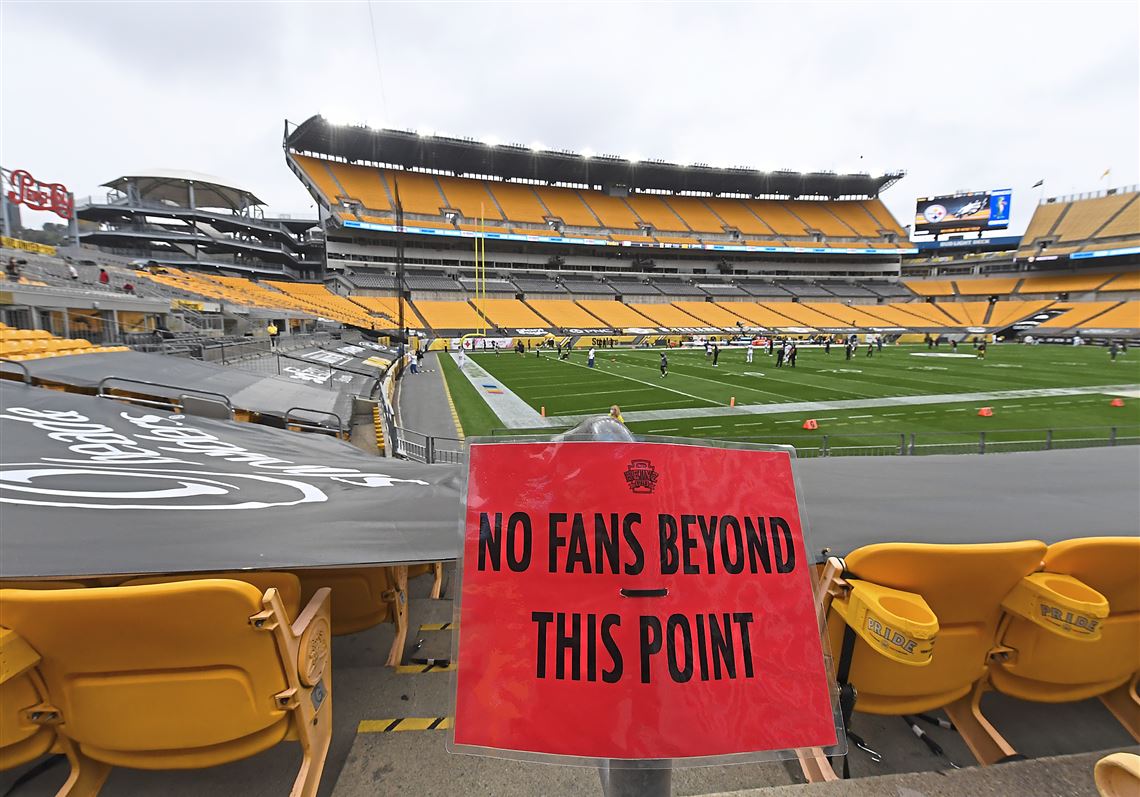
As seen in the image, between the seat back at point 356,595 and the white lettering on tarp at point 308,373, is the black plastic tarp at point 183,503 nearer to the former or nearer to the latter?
the seat back at point 356,595

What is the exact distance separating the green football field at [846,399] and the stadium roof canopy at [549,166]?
4257 cm

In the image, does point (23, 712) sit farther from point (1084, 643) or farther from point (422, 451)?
point (422, 451)

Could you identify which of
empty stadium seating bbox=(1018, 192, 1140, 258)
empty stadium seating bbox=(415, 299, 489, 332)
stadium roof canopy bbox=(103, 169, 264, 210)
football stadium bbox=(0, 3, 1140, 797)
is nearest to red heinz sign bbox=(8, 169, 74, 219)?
stadium roof canopy bbox=(103, 169, 264, 210)

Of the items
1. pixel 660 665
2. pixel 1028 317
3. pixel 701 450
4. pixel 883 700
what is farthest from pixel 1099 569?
pixel 1028 317

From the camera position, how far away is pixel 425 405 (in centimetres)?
1652

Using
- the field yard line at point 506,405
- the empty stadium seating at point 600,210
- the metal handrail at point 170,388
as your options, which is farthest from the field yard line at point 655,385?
the empty stadium seating at point 600,210

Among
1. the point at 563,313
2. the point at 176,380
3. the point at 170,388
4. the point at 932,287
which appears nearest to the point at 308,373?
the point at 176,380

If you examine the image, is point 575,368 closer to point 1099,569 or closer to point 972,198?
point 1099,569

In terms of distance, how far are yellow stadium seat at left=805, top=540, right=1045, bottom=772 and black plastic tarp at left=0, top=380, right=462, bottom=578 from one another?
1.68 m

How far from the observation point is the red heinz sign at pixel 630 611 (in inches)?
48.8

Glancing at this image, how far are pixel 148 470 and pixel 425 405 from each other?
45.0ft

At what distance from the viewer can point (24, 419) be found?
3.58 meters

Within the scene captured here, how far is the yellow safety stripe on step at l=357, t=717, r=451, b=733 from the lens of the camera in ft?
8.32

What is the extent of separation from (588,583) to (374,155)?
72678 mm
